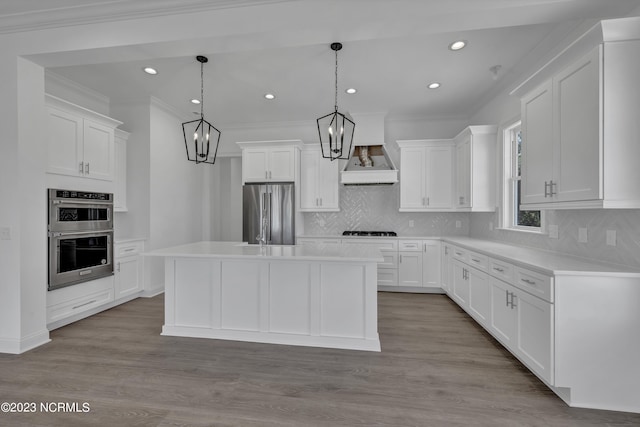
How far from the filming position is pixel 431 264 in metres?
4.65

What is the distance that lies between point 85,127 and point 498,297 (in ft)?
16.2

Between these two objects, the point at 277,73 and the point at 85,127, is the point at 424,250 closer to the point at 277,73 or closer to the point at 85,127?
the point at 277,73

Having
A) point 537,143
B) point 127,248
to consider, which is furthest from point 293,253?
point 127,248

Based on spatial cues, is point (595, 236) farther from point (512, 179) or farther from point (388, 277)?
point (388, 277)

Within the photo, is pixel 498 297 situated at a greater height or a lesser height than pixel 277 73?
lesser

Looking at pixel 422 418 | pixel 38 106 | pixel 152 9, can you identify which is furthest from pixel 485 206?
pixel 38 106

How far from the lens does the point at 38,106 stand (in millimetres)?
2799

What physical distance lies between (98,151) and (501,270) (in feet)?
15.8

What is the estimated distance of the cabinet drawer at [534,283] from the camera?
195 centimetres

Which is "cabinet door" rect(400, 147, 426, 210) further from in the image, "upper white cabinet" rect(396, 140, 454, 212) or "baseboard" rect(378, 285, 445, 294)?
"baseboard" rect(378, 285, 445, 294)

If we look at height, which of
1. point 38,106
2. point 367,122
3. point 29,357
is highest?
point 367,122

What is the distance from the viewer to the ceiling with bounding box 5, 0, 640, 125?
2.08 meters

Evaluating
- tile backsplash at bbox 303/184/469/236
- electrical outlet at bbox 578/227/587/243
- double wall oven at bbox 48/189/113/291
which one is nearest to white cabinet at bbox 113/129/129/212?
double wall oven at bbox 48/189/113/291

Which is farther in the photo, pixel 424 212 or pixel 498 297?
pixel 424 212
